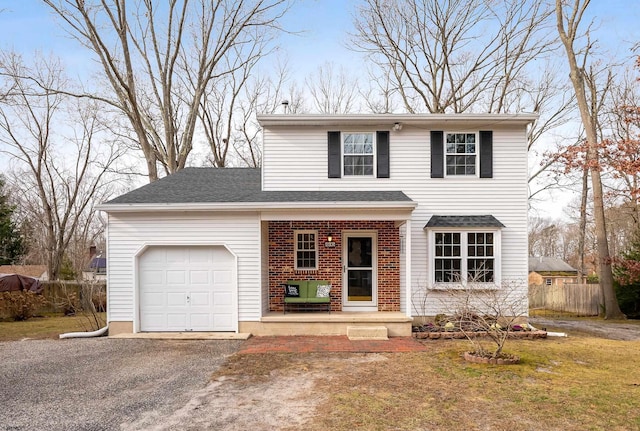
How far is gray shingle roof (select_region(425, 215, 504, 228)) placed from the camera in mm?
10195

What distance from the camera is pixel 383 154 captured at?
10883 millimetres

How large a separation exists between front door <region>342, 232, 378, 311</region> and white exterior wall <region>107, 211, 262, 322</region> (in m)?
2.51

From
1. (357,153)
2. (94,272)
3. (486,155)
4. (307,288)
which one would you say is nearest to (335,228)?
(307,288)

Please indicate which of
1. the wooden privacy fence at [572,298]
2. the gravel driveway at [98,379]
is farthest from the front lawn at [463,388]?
the wooden privacy fence at [572,298]

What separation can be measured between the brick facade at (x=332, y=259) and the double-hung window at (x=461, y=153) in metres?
2.13

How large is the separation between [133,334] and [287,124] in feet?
20.6

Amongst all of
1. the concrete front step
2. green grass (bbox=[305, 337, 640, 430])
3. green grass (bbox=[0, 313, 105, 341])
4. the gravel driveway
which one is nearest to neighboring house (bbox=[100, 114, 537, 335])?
the concrete front step

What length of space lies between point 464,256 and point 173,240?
7.01 metres

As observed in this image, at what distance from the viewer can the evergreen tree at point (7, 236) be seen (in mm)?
24594

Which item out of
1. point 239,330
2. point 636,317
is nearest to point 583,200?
point 636,317

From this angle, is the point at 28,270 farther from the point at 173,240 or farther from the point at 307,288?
the point at 307,288

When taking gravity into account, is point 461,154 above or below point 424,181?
above

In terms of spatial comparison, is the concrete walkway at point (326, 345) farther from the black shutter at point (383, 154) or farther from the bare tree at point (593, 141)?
the bare tree at point (593, 141)

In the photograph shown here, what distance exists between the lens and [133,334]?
968cm
